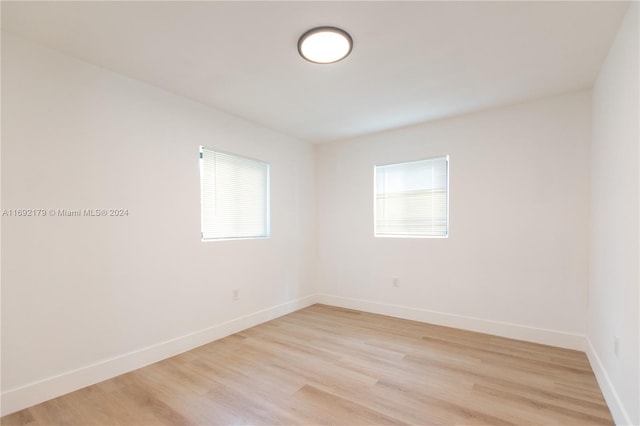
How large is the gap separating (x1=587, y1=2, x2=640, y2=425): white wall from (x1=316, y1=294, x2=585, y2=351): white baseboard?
305mm

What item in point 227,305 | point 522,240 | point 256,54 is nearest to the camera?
point 256,54

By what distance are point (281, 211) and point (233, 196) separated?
0.81 meters

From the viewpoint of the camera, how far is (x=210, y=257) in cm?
319

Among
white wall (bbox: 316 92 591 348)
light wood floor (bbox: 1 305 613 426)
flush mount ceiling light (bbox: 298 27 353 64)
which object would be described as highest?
flush mount ceiling light (bbox: 298 27 353 64)

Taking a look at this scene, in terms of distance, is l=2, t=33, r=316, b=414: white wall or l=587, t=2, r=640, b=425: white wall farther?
l=2, t=33, r=316, b=414: white wall

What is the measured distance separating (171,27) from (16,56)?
1107 mm

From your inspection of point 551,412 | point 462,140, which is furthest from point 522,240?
point 551,412

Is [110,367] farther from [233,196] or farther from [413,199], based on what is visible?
[413,199]

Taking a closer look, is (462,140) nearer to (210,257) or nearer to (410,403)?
(410,403)

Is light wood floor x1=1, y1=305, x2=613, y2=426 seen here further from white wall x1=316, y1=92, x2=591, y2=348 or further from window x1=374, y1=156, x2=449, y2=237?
window x1=374, y1=156, x2=449, y2=237

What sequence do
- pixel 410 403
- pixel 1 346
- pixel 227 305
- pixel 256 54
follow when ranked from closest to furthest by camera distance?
1. pixel 1 346
2. pixel 410 403
3. pixel 256 54
4. pixel 227 305

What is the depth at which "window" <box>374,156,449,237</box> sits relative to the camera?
3.70 metres

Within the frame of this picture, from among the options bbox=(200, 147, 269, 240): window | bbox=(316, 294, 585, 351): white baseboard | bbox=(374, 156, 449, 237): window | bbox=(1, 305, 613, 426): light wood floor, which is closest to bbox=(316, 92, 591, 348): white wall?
bbox=(316, 294, 585, 351): white baseboard

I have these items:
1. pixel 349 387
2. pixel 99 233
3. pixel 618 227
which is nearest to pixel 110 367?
pixel 99 233
